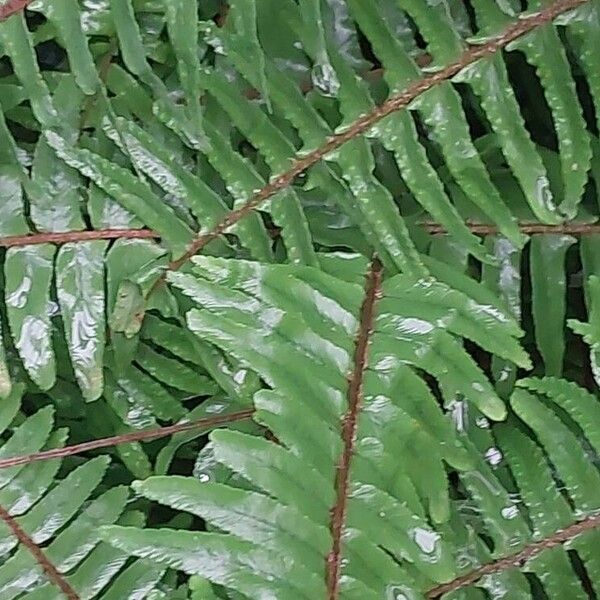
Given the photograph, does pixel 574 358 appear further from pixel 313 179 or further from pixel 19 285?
pixel 19 285

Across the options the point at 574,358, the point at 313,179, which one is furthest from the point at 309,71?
the point at 574,358

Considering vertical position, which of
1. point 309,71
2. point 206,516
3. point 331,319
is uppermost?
point 309,71

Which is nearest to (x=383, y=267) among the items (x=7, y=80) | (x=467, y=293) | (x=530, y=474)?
(x=467, y=293)

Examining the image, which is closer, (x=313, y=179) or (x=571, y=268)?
(x=313, y=179)

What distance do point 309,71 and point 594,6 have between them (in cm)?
22

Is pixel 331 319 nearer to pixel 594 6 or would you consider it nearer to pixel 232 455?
pixel 232 455

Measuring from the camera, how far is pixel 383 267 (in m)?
0.71

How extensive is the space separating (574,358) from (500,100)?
0.84 feet

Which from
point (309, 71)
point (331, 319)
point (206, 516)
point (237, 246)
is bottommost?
point (206, 516)

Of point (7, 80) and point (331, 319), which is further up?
point (7, 80)

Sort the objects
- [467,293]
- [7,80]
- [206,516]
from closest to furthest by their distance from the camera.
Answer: [206,516]
[467,293]
[7,80]

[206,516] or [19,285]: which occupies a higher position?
[19,285]

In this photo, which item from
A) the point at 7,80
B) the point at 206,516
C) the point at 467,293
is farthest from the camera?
the point at 7,80

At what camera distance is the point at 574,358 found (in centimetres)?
84
